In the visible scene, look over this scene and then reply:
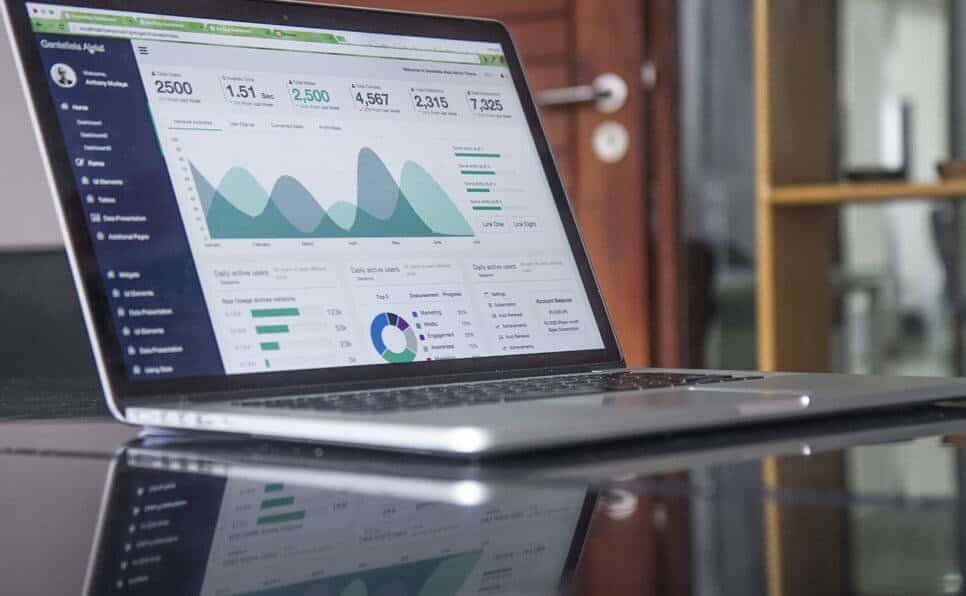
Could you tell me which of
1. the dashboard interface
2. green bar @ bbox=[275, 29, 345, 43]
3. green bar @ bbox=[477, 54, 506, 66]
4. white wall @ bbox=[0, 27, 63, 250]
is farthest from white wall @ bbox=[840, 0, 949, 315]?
the dashboard interface

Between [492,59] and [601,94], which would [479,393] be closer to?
[492,59]

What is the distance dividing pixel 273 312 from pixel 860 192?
156 cm

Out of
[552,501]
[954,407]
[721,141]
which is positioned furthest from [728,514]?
[721,141]

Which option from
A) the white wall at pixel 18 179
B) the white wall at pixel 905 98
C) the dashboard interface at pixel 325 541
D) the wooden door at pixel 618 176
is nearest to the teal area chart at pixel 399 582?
the dashboard interface at pixel 325 541

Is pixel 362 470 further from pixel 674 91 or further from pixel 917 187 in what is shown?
pixel 674 91

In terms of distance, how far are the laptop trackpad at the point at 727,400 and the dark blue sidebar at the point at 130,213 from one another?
0.67 ft

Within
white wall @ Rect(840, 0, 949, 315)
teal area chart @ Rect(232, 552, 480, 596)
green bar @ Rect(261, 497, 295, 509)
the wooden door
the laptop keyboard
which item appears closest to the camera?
teal area chart @ Rect(232, 552, 480, 596)

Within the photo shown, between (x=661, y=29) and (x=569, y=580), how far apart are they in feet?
7.93

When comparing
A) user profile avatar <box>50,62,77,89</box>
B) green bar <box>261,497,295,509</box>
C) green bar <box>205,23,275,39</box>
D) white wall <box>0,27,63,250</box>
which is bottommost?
green bar <box>261,497,295,509</box>

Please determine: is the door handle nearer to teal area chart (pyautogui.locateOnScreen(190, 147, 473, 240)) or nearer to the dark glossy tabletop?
teal area chart (pyautogui.locateOnScreen(190, 147, 473, 240))

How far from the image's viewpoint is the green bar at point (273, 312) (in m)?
0.67

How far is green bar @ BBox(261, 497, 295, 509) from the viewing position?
427 millimetres

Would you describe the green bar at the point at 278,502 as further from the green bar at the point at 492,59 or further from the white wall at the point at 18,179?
the white wall at the point at 18,179

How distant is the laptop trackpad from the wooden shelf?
151 centimetres
